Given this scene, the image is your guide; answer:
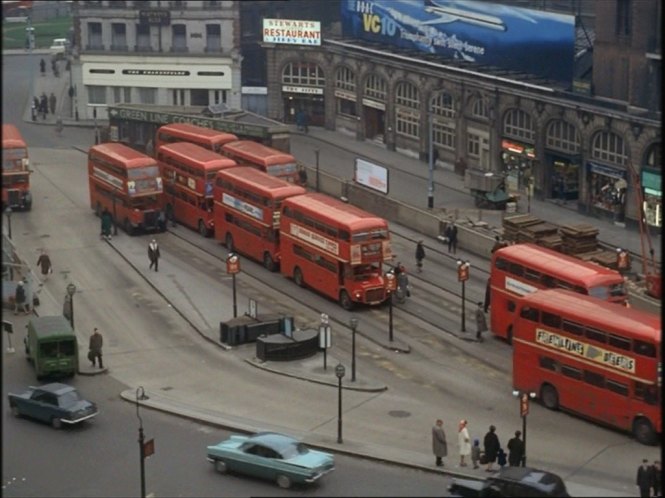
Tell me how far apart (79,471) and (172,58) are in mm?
61867

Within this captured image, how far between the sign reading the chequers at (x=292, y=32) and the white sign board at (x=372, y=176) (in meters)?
20.5

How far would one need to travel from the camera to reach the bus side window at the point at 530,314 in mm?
41938

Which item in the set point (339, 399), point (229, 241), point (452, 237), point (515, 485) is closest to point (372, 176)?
point (452, 237)

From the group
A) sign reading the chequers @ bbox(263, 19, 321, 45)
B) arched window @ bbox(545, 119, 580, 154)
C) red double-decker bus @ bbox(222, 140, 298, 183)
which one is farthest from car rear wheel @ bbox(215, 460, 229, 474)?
sign reading the chequers @ bbox(263, 19, 321, 45)

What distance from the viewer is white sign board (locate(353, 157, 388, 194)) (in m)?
72.1

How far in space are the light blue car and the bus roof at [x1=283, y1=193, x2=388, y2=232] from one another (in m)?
17.4

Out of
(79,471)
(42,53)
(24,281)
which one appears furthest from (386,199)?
(42,53)

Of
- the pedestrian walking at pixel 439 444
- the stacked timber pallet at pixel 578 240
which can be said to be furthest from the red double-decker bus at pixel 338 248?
the pedestrian walking at pixel 439 444

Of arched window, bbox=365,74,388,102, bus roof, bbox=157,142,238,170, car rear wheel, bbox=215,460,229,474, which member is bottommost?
car rear wheel, bbox=215,460,229,474

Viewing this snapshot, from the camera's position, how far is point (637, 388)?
3878 centimetres

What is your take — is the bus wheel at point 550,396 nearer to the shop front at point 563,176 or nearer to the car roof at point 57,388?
the car roof at point 57,388

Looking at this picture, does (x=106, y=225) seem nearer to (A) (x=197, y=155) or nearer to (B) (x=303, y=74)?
(A) (x=197, y=155)

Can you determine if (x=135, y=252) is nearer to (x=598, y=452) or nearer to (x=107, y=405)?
(x=107, y=405)

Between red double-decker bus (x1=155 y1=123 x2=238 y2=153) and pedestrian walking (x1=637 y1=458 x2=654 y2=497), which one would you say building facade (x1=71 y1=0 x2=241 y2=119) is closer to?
red double-decker bus (x1=155 y1=123 x2=238 y2=153)
